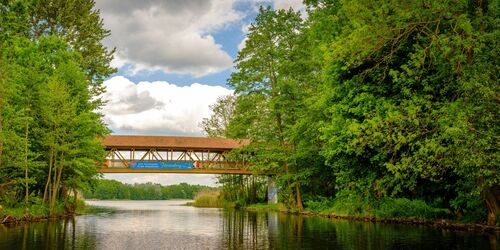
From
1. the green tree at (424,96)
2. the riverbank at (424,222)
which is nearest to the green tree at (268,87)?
the riverbank at (424,222)

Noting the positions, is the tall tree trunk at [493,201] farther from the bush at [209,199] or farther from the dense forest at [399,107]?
the bush at [209,199]

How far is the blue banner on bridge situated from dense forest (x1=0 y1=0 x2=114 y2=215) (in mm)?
10764

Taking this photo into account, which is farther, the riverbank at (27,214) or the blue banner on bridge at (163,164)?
the blue banner on bridge at (163,164)

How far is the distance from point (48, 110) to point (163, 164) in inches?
820

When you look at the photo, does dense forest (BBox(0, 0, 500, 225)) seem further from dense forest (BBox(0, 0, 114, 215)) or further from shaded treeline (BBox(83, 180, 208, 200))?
shaded treeline (BBox(83, 180, 208, 200))

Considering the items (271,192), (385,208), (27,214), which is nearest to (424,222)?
(385,208)

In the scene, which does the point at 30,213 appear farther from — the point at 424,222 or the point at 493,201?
the point at 493,201

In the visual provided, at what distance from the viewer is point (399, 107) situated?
16.5 m

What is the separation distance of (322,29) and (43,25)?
19990 millimetres

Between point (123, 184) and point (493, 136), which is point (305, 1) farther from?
point (123, 184)

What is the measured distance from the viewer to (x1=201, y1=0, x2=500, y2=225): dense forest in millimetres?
13844

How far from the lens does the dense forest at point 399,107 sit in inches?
545

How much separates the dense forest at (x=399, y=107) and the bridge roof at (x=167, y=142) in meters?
14.5

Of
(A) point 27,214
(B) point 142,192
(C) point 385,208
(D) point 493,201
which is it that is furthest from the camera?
(B) point 142,192
